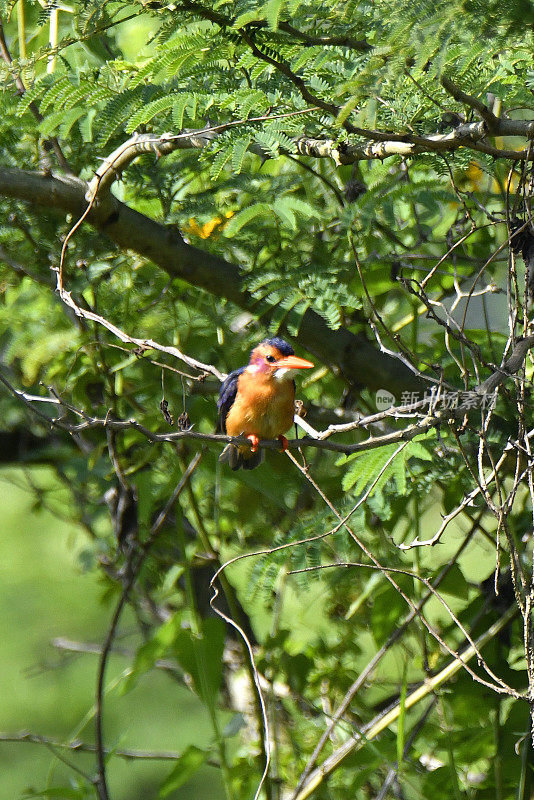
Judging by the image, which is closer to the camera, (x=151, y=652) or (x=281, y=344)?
(x=151, y=652)

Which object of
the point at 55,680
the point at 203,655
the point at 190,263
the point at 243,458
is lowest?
the point at 55,680

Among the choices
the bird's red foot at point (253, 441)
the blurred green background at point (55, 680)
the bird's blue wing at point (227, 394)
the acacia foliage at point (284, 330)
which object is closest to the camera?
the bird's red foot at point (253, 441)

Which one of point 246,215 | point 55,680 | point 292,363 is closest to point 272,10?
point 246,215

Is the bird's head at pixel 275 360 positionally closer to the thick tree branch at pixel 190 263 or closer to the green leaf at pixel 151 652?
the thick tree branch at pixel 190 263

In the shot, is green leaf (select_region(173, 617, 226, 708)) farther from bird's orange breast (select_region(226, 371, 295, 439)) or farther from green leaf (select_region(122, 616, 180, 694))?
bird's orange breast (select_region(226, 371, 295, 439))

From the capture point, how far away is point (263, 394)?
310 centimetres

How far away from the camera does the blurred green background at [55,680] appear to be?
17.9 ft

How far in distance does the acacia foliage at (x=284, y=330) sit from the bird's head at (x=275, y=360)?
103 mm

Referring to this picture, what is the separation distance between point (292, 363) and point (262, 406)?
186 millimetres

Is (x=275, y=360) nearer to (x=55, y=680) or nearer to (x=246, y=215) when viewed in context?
(x=246, y=215)

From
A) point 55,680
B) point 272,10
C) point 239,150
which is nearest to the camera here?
point 272,10

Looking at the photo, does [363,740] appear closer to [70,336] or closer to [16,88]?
[70,336]

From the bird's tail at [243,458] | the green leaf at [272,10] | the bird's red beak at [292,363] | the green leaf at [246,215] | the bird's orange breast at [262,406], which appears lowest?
the bird's tail at [243,458]

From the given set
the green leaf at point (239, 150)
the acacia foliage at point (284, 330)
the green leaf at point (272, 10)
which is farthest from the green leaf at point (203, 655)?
the green leaf at point (272, 10)
